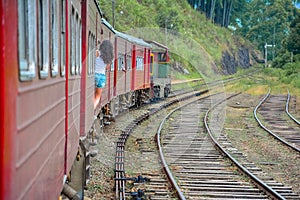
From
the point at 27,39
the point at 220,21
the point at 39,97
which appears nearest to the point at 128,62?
the point at 39,97

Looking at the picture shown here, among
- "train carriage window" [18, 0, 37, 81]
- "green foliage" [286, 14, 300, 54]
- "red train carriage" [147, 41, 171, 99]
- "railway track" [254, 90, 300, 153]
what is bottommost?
"railway track" [254, 90, 300, 153]

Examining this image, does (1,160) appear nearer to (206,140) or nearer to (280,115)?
(206,140)

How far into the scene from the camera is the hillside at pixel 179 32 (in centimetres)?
4266

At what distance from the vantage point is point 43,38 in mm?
3117

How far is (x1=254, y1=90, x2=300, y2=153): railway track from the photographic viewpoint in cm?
1379

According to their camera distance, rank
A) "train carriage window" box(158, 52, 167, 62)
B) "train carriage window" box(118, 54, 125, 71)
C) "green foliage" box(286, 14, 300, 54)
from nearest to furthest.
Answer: "train carriage window" box(118, 54, 125, 71)
"train carriage window" box(158, 52, 167, 62)
"green foliage" box(286, 14, 300, 54)

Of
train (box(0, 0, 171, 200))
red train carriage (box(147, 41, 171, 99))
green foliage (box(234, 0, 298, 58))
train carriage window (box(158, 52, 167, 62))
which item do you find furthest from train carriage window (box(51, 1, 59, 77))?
green foliage (box(234, 0, 298, 58))

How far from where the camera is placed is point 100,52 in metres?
7.85

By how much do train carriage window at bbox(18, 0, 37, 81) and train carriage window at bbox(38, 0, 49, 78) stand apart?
22 centimetres

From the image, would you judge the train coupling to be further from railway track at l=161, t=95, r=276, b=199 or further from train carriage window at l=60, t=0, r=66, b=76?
train carriage window at l=60, t=0, r=66, b=76

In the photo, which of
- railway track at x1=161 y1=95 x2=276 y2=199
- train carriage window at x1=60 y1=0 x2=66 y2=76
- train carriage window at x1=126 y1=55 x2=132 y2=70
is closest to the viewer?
train carriage window at x1=60 y1=0 x2=66 y2=76

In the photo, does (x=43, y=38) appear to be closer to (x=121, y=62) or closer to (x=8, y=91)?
(x=8, y=91)

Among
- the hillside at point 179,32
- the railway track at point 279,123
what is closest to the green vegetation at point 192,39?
the hillside at point 179,32

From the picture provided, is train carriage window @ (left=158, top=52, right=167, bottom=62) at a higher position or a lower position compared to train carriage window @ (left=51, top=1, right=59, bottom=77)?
lower
